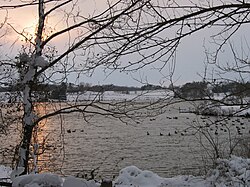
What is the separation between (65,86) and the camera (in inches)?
184

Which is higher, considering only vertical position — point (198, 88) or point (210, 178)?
point (198, 88)

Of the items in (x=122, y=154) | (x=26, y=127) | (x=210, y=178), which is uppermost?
(x=26, y=127)

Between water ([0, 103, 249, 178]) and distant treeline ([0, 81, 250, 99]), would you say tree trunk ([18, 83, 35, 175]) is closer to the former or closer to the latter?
distant treeline ([0, 81, 250, 99])

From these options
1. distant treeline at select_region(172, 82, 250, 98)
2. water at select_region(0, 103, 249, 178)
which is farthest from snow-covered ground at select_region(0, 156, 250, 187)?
distant treeline at select_region(172, 82, 250, 98)

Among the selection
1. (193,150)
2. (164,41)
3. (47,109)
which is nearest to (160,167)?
(193,150)

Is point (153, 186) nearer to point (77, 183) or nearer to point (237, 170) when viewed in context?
point (237, 170)

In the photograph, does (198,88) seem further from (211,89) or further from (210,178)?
(210,178)

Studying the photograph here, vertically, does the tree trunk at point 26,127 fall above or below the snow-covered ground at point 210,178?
above

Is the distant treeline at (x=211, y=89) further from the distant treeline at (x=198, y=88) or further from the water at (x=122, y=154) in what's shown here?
the water at (x=122, y=154)

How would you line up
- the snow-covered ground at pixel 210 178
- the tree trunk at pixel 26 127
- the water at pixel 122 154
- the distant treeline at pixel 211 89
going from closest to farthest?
1. the distant treeline at pixel 211 89
2. the tree trunk at pixel 26 127
3. the snow-covered ground at pixel 210 178
4. the water at pixel 122 154

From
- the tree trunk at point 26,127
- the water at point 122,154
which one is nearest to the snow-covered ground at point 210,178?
the water at point 122,154

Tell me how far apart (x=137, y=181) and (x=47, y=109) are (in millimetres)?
5828

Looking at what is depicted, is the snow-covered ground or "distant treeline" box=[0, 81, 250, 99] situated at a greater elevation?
"distant treeline" box=[0, 81, 250, 99]

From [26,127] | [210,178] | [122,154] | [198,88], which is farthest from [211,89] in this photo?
[122,154]
